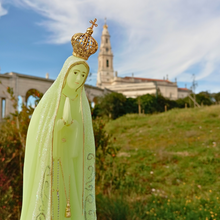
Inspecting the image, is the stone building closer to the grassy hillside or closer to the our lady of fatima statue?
the grassy hillside

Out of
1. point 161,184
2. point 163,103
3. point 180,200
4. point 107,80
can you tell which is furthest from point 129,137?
point 107,80

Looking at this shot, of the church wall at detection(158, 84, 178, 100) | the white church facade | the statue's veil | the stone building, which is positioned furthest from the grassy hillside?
the church wall at detection(158, 84, 178, 100)

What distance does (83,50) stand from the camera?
2.15m

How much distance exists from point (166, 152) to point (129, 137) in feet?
9.76

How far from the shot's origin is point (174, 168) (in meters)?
6.15

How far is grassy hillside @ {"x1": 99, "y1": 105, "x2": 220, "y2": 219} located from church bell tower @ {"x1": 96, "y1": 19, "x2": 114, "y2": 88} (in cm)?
4266

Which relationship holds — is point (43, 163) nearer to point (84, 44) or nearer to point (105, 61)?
point (84, 44)

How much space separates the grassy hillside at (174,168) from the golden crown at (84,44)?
2630mm

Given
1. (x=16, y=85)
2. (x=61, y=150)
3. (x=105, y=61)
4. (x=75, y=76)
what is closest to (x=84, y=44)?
(x=75, y=76)

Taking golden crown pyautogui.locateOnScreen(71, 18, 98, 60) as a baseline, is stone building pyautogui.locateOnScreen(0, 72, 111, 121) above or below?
above

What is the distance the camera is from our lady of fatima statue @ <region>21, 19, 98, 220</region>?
2.02 meters

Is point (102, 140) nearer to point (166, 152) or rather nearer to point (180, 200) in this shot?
point (180, 200)

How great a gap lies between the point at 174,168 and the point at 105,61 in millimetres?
49715

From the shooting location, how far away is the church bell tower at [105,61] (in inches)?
2068
